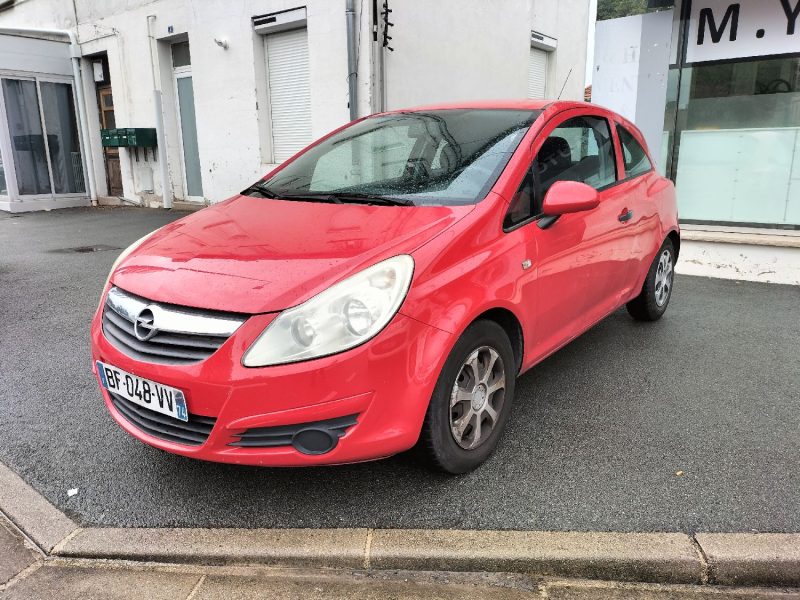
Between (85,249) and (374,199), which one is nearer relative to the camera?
(374,199)

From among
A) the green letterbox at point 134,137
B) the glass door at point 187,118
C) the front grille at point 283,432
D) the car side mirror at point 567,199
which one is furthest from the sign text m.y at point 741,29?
the green letterbox at point 134,137

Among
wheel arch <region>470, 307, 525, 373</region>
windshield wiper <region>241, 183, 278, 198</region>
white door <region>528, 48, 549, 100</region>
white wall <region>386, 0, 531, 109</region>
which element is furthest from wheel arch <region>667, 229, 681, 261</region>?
white door <region>528, 48, 549, 100</region>

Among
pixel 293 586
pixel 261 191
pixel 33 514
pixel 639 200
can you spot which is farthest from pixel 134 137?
pixel 293 586

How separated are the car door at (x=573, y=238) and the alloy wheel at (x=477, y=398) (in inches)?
13.1

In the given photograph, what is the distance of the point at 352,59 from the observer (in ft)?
27.7

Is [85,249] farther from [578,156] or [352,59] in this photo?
[578,156]

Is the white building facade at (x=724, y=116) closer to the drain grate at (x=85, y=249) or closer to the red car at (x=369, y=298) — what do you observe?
the red car at (x=369, y=298)

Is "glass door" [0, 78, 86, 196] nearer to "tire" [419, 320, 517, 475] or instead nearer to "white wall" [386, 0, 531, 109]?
"white wall" [386, 0, 531, 109]

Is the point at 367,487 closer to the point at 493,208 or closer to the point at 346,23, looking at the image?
the point at 493,208

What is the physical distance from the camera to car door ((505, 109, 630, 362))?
302 cm

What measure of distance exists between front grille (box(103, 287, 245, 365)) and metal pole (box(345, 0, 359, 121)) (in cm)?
658

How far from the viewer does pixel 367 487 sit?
8.89 ft

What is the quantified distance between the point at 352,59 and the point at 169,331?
7002 mm

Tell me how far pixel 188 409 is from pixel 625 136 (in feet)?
11.4
